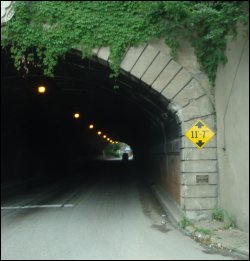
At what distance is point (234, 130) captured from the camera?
1117 centimetres

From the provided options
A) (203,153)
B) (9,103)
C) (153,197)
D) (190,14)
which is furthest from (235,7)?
(9,103)

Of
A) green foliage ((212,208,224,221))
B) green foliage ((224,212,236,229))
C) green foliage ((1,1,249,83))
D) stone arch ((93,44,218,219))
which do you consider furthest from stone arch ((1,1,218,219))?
green foliage ((224,212,236,229))

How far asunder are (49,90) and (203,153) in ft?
40.7

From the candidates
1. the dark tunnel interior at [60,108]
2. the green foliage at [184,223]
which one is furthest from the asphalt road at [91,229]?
the dark tunnel interior at [60,108]

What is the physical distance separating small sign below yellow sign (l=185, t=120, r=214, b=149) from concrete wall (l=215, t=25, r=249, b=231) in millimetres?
289

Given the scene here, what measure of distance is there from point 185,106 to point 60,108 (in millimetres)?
18944

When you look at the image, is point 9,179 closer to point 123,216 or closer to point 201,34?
point 123,216

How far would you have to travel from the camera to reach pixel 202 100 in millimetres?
12836

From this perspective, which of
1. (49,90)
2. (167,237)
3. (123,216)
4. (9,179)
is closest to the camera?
(167,237)

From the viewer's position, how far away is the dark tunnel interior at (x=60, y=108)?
51.9 ft

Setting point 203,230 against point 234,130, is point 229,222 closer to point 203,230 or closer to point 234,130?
point 203,230

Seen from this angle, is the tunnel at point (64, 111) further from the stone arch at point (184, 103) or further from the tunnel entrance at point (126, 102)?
the stone arch at point (184, 103)

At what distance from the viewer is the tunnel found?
606 inches

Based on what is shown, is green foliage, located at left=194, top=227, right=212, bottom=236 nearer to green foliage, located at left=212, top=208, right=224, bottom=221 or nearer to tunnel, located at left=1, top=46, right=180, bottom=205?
green foliage, located at left=212, top=208, right=224, bottom=221
